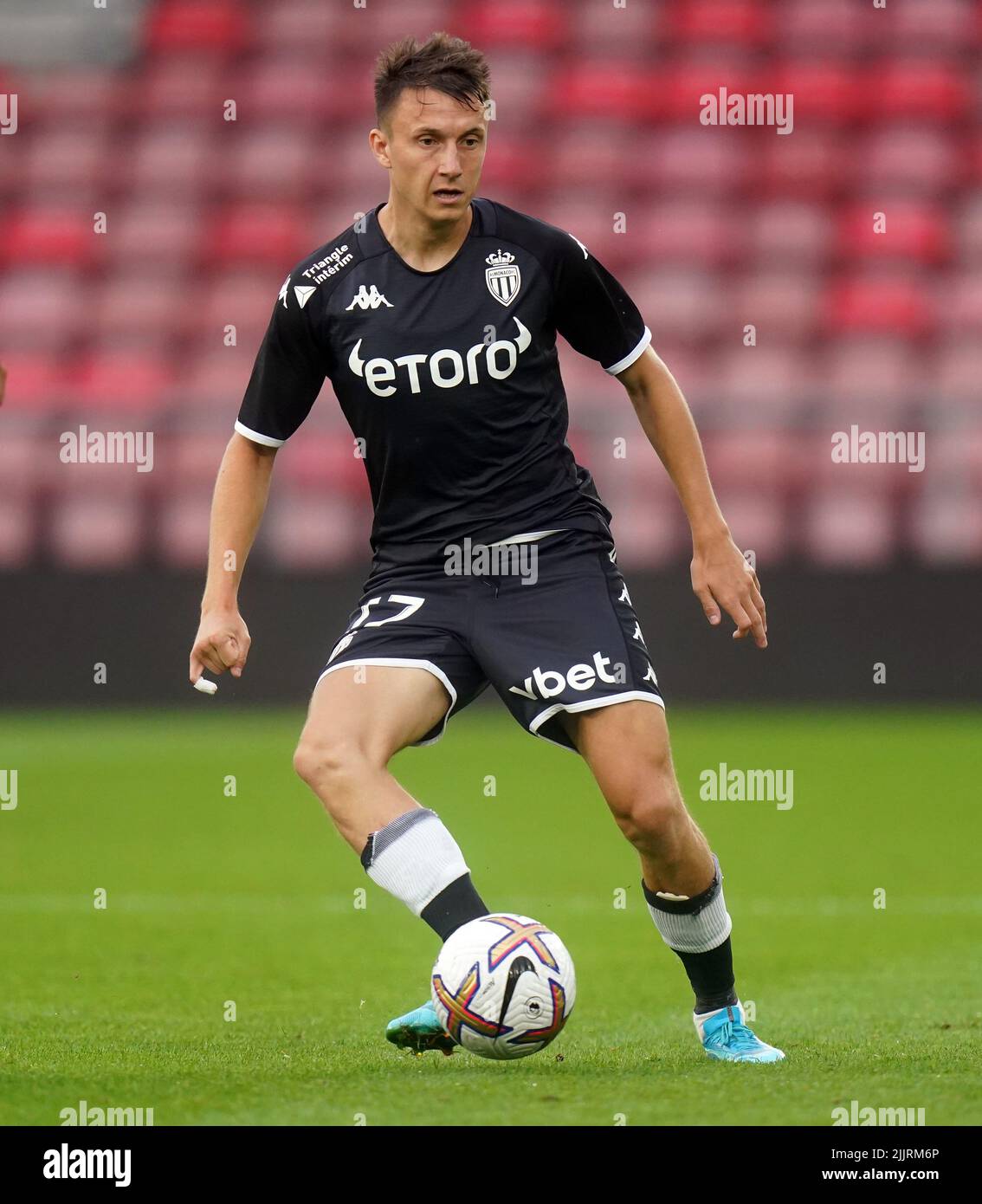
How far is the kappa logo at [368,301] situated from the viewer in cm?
419

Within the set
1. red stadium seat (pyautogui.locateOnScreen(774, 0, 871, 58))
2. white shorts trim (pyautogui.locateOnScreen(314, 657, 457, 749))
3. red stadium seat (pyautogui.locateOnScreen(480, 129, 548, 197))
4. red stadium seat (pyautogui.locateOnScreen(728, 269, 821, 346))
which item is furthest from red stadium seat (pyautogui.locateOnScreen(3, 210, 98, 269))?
white shorts trim (pyautogui.locateOnScreen(314, 657, 457, 749))

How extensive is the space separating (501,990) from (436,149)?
5.88 ft

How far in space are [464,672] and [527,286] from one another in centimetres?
88

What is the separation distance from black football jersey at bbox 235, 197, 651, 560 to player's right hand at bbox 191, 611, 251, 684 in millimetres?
417

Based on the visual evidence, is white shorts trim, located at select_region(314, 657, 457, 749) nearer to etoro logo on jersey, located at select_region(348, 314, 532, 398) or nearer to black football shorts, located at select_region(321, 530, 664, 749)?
black football shorts, located at select_region(321, 530, 664, 749)

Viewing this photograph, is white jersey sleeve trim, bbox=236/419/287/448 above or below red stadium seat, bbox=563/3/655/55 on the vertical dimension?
below

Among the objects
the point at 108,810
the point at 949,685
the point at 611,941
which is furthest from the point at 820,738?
the point at 611,941

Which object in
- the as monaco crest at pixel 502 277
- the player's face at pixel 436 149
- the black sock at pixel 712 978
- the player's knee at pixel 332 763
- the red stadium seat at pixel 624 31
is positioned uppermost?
the red stadium seat at pixel 624 31

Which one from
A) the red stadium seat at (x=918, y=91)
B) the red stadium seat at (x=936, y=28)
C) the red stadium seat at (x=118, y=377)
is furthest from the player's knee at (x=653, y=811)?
the red stadium seat at (x=936, y=28)

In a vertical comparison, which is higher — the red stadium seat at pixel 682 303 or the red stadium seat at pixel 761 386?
the red stadium seat at pixel 682 303

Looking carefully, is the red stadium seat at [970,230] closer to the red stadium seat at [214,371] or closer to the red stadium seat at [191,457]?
the red stadium seat at [214,371]

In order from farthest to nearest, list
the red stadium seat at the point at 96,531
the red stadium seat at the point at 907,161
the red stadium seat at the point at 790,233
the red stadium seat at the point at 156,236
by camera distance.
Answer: the red stadium seat at the point at 156,236 < the red stadium seat at the point at 907,161 < the red stadium seat at the point at 790,233 < the red stadium seat at the point at 96,531

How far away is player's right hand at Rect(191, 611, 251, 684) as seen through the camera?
13.3 ft

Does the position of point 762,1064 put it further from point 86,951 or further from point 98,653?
point 98,653
